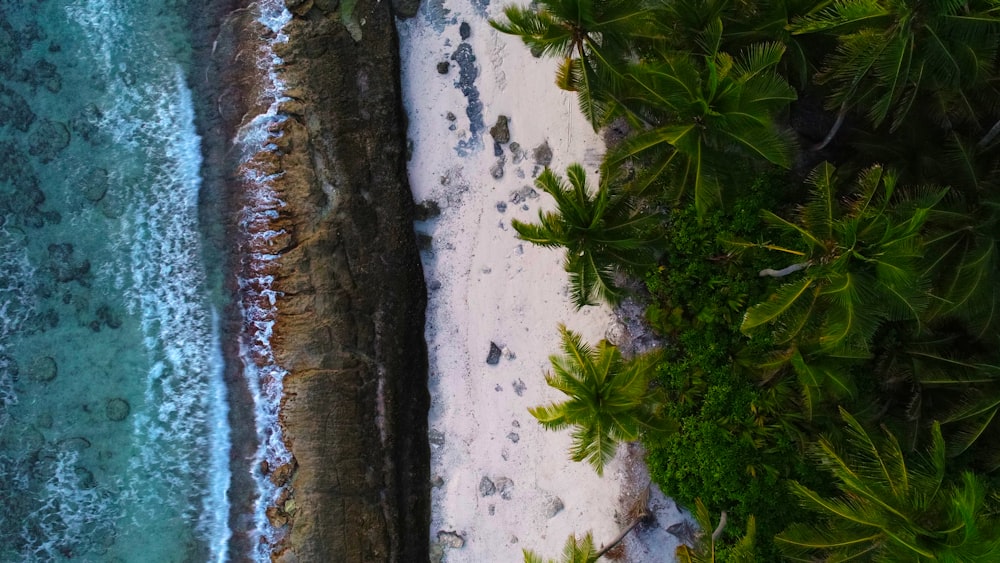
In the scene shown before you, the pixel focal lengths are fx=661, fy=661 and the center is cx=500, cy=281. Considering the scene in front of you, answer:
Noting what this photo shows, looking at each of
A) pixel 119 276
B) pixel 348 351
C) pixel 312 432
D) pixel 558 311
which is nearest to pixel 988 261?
pixel 558 311

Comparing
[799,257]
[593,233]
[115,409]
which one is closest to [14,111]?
[115,409]

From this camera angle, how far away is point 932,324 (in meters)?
7.75

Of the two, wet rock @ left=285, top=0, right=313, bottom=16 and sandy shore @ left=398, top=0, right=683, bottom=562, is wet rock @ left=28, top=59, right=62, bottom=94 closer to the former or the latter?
wet rock @ left=285, top=0, right=313, bottom=16

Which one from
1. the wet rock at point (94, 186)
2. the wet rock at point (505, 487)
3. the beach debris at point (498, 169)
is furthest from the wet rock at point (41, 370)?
the beach debris at point (498, 169)

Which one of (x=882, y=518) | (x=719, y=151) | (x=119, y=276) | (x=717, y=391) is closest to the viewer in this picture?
(x=882, y=518)

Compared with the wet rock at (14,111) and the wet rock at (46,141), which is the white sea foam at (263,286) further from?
the wet rock at (14,111)

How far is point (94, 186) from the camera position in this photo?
9539 millimetres

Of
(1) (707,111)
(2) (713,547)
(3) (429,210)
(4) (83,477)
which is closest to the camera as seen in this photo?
(1) (707,111)

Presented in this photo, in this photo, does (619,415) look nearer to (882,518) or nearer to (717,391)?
(717,391)

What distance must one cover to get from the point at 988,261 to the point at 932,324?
105cm

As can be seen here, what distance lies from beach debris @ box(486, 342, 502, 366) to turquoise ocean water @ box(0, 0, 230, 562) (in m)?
3.94

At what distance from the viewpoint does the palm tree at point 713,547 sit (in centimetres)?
740

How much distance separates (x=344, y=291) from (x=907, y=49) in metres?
7.13

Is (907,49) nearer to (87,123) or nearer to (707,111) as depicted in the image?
(707,111)
